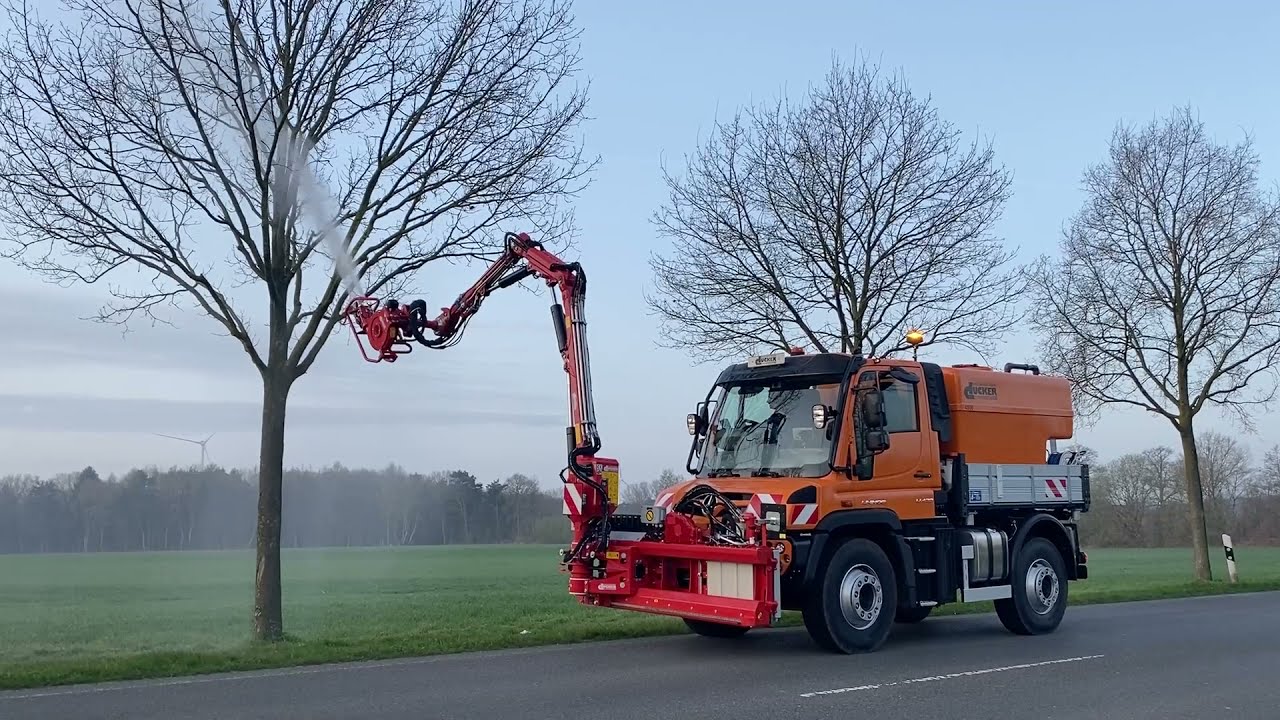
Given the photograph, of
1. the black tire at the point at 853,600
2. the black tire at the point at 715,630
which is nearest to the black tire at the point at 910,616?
the black tire at the point at 715,630

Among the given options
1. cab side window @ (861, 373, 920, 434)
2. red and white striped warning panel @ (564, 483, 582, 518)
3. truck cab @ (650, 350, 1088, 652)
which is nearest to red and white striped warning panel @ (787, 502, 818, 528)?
truck cab @ (650, 350, 1088, 652)

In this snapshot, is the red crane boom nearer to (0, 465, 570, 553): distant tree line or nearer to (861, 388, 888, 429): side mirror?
(861, 388, 888, 429): side mirror

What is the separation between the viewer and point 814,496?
11109 mm

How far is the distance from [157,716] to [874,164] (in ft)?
43.4

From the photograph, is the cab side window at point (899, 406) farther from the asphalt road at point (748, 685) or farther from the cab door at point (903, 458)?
the asphalt road at point (748, 685)

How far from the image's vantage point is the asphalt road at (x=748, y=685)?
→ 8.12 meters

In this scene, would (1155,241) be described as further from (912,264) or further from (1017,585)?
(1017,585)

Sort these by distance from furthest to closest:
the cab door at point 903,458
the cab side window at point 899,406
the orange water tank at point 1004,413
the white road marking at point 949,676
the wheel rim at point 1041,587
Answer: the wheel rim at point 1041,587
the orange water tank at point 1004,413
the cab side window at point 899,406
the cab door at point 903,458
the white road marking at point 949,676

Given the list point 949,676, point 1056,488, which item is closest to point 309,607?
point 1056,488

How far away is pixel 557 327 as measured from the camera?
1252 cm

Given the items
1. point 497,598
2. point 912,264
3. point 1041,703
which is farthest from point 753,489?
point 497,598

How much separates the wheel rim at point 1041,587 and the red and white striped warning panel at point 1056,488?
0.85m

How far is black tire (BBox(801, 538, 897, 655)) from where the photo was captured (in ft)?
36.5

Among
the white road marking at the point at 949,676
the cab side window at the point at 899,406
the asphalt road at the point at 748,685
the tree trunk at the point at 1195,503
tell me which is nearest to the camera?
the asphalt road at the point at 748,685
